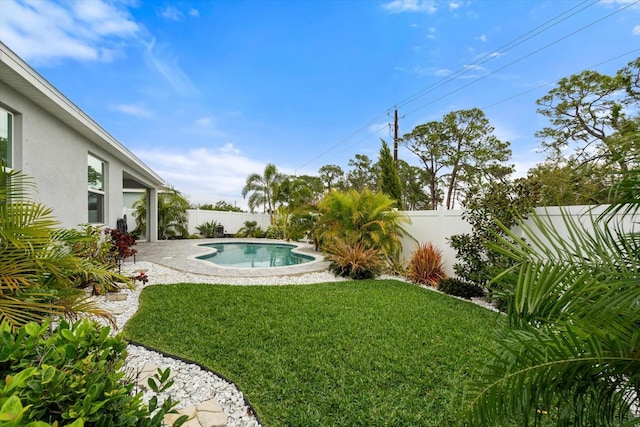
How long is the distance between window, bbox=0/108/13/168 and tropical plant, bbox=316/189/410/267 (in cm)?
715

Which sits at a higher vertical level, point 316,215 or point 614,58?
point 614,58

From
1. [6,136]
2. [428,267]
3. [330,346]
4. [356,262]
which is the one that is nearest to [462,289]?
[428,267]

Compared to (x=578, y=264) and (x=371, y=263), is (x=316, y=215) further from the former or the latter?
(x=578, y=264)

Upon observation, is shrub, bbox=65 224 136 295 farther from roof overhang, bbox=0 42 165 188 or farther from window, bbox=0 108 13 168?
roof overhang, bbox=0 42 165 188

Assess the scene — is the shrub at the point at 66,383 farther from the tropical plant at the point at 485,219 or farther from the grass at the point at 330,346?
the tropical plant at the point at 485,219

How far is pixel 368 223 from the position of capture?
29.5 feet

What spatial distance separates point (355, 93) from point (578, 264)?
15.9 m

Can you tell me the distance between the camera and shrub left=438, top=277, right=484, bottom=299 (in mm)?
6418

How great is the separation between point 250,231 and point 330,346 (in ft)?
56.1

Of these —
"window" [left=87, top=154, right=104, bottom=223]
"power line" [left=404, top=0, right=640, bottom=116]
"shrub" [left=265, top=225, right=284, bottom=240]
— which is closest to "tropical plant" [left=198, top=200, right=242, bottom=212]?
"shrub" [left=265, top=225, right=284, bottom=240]

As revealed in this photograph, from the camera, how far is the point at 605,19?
9375mm

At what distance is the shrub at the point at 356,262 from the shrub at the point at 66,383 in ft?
23.0

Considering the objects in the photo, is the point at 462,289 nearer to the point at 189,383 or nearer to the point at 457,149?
the point at 189,383

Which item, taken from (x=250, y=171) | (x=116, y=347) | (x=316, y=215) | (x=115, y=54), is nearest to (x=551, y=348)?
(x=116, y=347)
